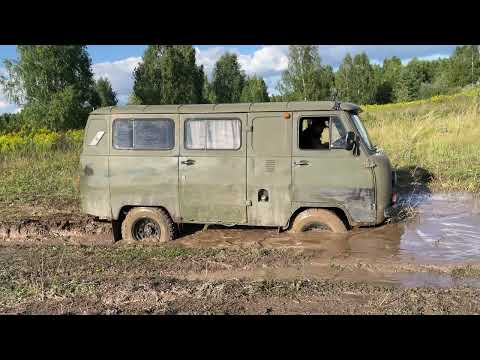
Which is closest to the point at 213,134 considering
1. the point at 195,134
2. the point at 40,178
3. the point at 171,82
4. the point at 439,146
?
the point at 195,134

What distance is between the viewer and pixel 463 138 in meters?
17.1

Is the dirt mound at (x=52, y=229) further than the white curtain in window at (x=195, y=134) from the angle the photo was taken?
Yes

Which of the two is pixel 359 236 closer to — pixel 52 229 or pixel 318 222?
pixel 318 222

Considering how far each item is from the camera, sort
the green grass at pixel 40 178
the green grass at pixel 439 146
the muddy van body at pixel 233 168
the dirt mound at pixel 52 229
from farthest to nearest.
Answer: the green grass at pixel 439 146, the green grass at pixel 40 178, the dirt mound at pixel 52 229, the muddy van body at pixel 233 168

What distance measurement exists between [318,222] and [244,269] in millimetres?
1771

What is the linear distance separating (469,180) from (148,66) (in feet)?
134

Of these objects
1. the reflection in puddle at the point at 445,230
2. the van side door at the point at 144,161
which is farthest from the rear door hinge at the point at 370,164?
the van side door at the point at 144,161

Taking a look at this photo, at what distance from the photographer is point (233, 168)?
8.10 meters

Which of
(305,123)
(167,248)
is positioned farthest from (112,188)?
(305,123)

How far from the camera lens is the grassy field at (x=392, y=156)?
12.6 m

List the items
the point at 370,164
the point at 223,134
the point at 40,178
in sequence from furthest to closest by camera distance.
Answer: the point at 40,178, the point at 223,134, the point at 370,164

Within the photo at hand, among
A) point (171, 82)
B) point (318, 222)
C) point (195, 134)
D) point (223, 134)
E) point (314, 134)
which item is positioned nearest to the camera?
point (318, 222)

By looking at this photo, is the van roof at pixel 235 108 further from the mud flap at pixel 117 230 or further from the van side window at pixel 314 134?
the mud flap at pixel 117 230
